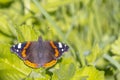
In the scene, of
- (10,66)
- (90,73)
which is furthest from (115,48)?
(10,66)

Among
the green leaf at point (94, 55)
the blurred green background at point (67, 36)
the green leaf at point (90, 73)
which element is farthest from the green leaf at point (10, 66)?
the green leaf at point (94, 55)

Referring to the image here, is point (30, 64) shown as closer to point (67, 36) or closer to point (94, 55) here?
point (94, 55)

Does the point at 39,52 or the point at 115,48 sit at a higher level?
the point at 39,52

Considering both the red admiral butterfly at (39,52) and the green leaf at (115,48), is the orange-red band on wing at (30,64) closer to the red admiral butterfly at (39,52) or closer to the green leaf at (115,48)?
the red admiral butterfly at (39,52)

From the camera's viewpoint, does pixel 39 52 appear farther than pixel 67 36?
No

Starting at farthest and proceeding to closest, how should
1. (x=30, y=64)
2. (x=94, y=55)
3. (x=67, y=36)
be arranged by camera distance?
(x=67, y=36)
(x=94, y=55)
(x=30, y=64)
